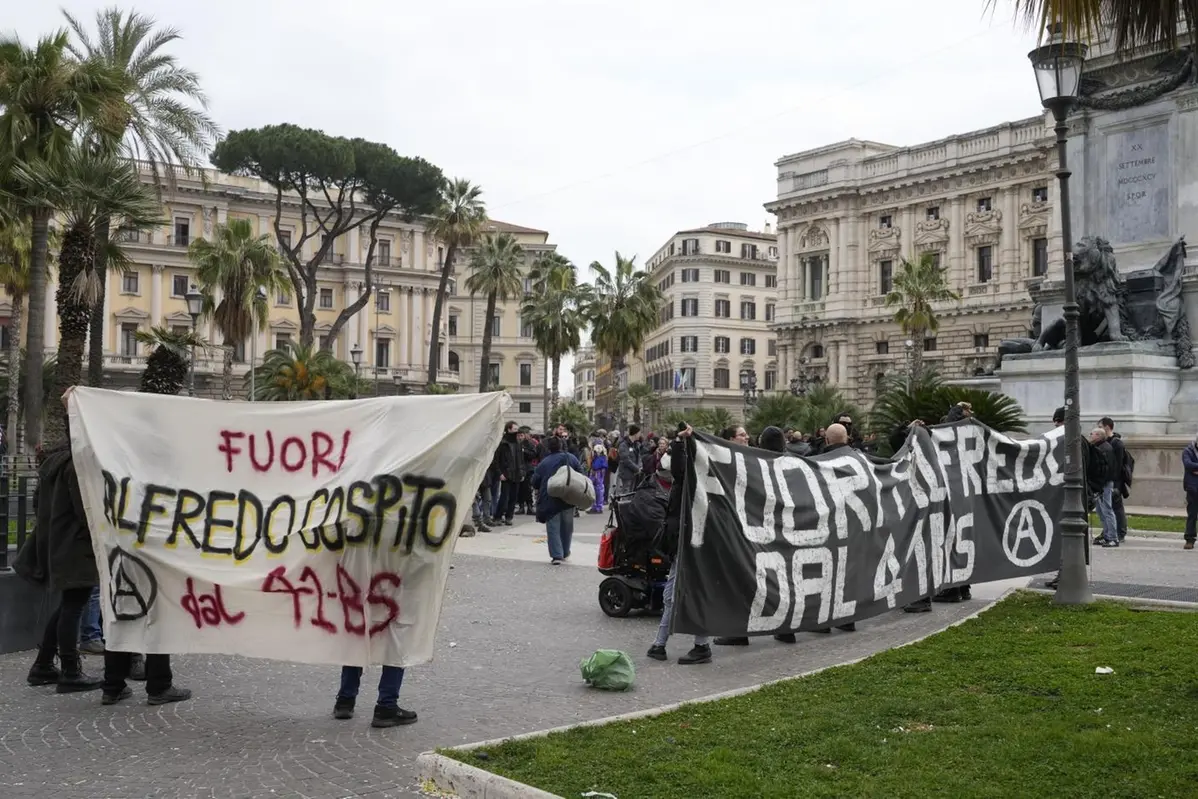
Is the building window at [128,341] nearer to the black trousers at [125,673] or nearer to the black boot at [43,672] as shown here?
the black boot at [43,672]

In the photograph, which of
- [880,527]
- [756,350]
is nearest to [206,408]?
[880,527]

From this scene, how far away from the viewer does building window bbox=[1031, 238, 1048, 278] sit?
6544 centimetres

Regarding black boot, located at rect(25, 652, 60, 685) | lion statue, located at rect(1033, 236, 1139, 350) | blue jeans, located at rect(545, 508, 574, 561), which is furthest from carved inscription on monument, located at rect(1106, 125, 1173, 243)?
black boot, located at rect(25, 652, 60, 685)

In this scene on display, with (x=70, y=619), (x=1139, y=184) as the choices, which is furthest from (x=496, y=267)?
(x=70, y=619)

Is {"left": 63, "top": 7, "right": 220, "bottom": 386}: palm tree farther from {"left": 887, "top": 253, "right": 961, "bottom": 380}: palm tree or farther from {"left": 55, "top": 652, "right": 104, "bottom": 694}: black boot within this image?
{"left": 887, "top": 253, "right": 961, "bottom": 380}: palm tree

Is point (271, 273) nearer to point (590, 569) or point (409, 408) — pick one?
point (590, 569)

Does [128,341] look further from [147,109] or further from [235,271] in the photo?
[147,109]

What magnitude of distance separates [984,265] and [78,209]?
2250 inches

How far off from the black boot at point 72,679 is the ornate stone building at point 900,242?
192 feet

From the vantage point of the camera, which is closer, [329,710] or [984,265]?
[329,710]

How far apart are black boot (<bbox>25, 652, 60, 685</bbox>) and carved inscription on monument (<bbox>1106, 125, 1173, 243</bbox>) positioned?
69.6ft

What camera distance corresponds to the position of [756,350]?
110312mm

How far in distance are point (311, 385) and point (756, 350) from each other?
69.3 m

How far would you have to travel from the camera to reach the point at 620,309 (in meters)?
61.9
